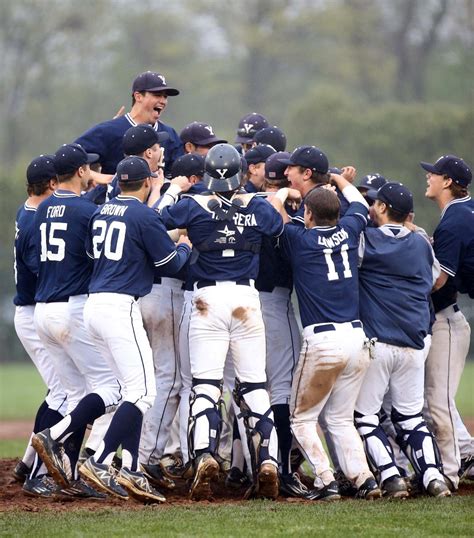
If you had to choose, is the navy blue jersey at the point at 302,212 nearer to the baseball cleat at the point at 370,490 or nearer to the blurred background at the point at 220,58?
the baseball cleat at the point at 370,490

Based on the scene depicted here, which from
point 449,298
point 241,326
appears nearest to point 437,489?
point 449,298

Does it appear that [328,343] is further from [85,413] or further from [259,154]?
[259,154]

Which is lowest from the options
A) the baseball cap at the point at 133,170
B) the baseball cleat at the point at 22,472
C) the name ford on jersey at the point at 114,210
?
the baseball cleat at the point at 22,472

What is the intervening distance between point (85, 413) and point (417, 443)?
2.17 m

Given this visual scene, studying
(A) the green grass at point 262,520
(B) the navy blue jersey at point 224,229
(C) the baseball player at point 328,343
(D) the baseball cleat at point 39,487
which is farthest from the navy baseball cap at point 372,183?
(D) the baseball cleat at point 39,487

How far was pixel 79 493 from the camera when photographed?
6789 mm

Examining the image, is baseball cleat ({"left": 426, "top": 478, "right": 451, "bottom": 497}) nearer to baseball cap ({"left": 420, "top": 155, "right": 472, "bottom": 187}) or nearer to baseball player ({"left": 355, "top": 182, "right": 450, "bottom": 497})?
baseball player ({"left": 355, "top": 182, "right": 450, "bottom": 497})

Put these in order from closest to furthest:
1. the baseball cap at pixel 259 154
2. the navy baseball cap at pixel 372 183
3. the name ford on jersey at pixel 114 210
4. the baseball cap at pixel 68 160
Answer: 1. the name ford on jersey at pixel 114 210
2. the baseball cap at pixel 68 160
3. the baseball cap at pixel 259 154
4. the navy baseball cap at pixel 372 183

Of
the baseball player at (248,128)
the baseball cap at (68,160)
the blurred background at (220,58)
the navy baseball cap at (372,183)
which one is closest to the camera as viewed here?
the baseball cap at (68,160)

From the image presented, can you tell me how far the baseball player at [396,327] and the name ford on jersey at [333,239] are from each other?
0.23 meters

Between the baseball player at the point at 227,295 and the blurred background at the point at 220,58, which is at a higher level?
the blurred background at the point at 220,58

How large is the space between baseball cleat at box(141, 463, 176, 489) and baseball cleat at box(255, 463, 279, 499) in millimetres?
761

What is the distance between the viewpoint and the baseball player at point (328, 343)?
22.2 ft

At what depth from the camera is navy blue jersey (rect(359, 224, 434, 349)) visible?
276 inches
